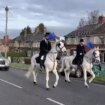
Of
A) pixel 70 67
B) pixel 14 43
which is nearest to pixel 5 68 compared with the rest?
pixel 70 67

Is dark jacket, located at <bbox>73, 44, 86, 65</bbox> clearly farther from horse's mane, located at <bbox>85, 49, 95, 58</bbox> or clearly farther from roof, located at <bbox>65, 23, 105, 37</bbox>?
roof, located at <bbox>65, 23, 105, 37</bbox>

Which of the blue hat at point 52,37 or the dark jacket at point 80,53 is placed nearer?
the blue hat at point 52,37

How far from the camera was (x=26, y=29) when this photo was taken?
16125 centimetres

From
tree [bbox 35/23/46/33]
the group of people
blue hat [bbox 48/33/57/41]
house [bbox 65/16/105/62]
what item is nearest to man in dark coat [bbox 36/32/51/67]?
the group of people

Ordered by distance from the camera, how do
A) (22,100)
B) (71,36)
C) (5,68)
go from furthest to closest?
1. (71,36)
2. (5,68)
3. (22,100)

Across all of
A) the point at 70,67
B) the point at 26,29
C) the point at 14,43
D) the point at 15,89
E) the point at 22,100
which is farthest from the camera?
the point at 26,29

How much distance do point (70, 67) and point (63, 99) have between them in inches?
406

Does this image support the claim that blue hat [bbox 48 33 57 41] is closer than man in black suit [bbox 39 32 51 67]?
Yes

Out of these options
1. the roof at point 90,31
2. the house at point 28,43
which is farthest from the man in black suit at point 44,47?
the house at point 28,43

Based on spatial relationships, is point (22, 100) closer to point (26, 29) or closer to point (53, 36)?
point (53, 36)

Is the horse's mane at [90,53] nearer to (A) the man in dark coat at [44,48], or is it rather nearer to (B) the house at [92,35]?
(A) the man in dark coat at [44,48]

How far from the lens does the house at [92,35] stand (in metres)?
79.6

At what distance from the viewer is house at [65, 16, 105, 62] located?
261 feet

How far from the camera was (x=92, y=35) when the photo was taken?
82562 mm
